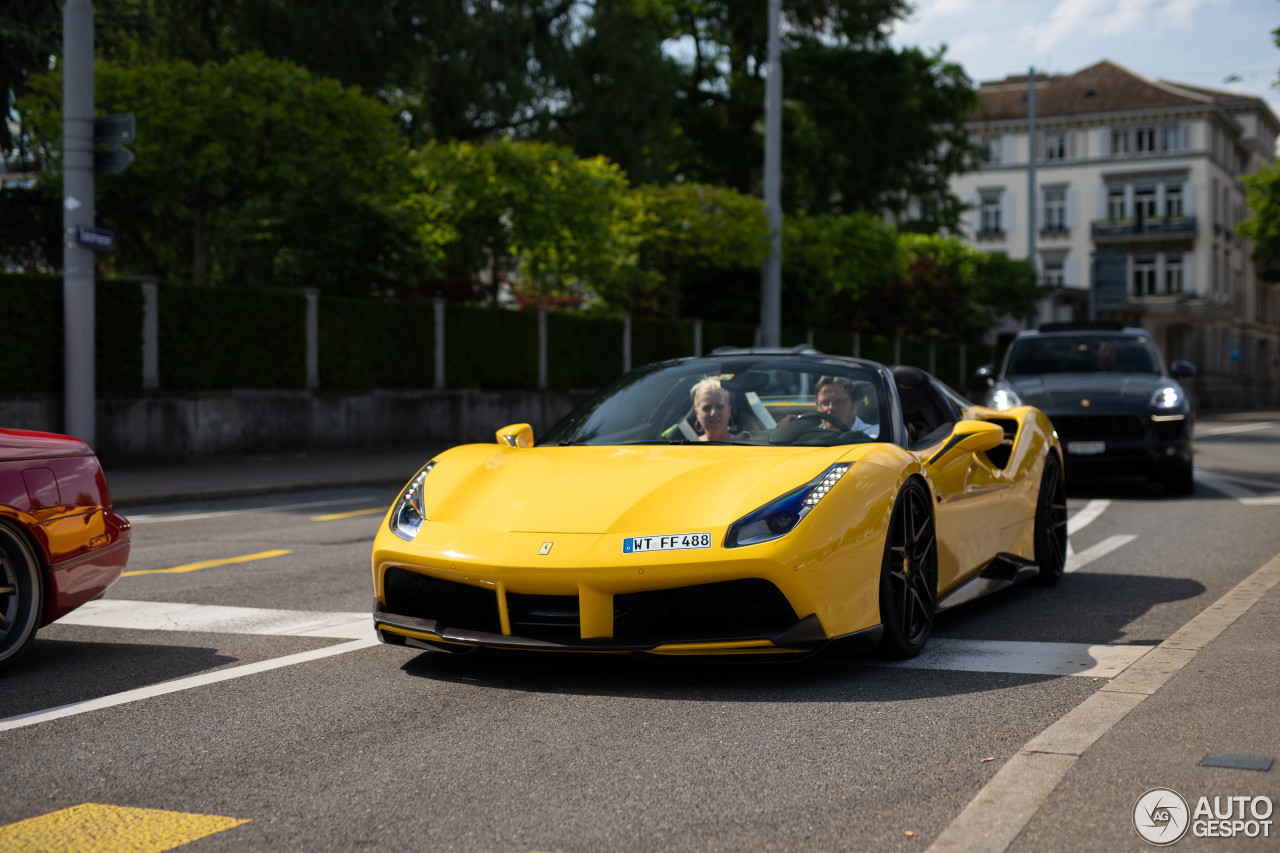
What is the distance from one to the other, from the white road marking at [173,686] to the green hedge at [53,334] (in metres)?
12.4

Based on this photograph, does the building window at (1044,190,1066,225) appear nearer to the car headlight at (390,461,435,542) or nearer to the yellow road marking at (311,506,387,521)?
the yellow road marking at (311,506,387,521)

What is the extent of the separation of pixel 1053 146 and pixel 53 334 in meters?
72.7

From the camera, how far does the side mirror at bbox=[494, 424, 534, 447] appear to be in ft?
21.2

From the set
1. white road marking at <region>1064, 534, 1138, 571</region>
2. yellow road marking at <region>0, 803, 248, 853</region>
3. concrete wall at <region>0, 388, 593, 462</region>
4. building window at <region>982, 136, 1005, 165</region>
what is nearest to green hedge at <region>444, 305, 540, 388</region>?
concrete wall at <region>0, 388, 593, 462</region>

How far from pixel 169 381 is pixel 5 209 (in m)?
7.63

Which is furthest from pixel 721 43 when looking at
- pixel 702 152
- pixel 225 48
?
pixel 225 48

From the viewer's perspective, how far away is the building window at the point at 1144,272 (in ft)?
262

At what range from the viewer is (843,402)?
6387 millimetres

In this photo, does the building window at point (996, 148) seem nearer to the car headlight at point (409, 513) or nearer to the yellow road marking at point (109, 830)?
the car headlight at point (409, 513)

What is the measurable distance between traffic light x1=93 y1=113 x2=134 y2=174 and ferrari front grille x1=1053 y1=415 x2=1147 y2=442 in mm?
9990

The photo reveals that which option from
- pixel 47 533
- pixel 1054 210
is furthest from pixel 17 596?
pixel 1054 210

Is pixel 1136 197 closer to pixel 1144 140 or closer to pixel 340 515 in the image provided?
pixel 1144 140

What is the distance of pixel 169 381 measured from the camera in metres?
19.2

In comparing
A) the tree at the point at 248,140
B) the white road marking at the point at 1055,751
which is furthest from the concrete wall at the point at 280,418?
the white road marking at the point at 1055,751
